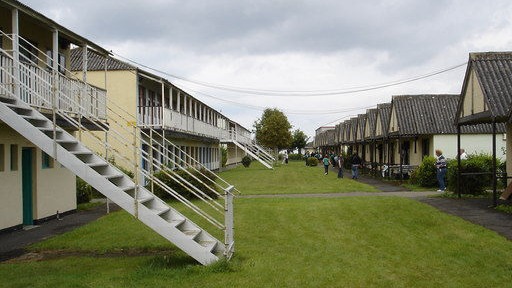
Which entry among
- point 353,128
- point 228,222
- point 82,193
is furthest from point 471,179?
point 353,128

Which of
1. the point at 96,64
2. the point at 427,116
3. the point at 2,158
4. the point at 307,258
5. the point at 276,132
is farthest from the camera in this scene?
the point at 276,132

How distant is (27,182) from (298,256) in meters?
8.96

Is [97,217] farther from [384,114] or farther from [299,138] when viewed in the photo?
[299,138]

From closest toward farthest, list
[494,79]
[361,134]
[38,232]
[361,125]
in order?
[38,232] → [494,79] → [361,134] → [361,125]

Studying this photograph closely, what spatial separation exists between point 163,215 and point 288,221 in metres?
5.59

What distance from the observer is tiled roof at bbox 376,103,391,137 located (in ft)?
118

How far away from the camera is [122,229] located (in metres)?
13.3

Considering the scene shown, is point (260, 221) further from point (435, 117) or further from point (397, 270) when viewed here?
point (435, 117)

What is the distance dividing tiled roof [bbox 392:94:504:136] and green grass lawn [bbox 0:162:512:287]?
56.9ft

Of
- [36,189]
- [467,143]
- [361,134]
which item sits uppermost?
[361,134]

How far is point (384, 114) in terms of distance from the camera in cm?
3712

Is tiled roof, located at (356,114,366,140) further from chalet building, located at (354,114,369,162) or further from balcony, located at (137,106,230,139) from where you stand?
balcony, located at (137,106,230,139)

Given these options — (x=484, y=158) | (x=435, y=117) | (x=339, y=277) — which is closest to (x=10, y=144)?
(x=339, y=277)

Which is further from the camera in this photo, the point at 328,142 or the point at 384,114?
the point at 328,142
